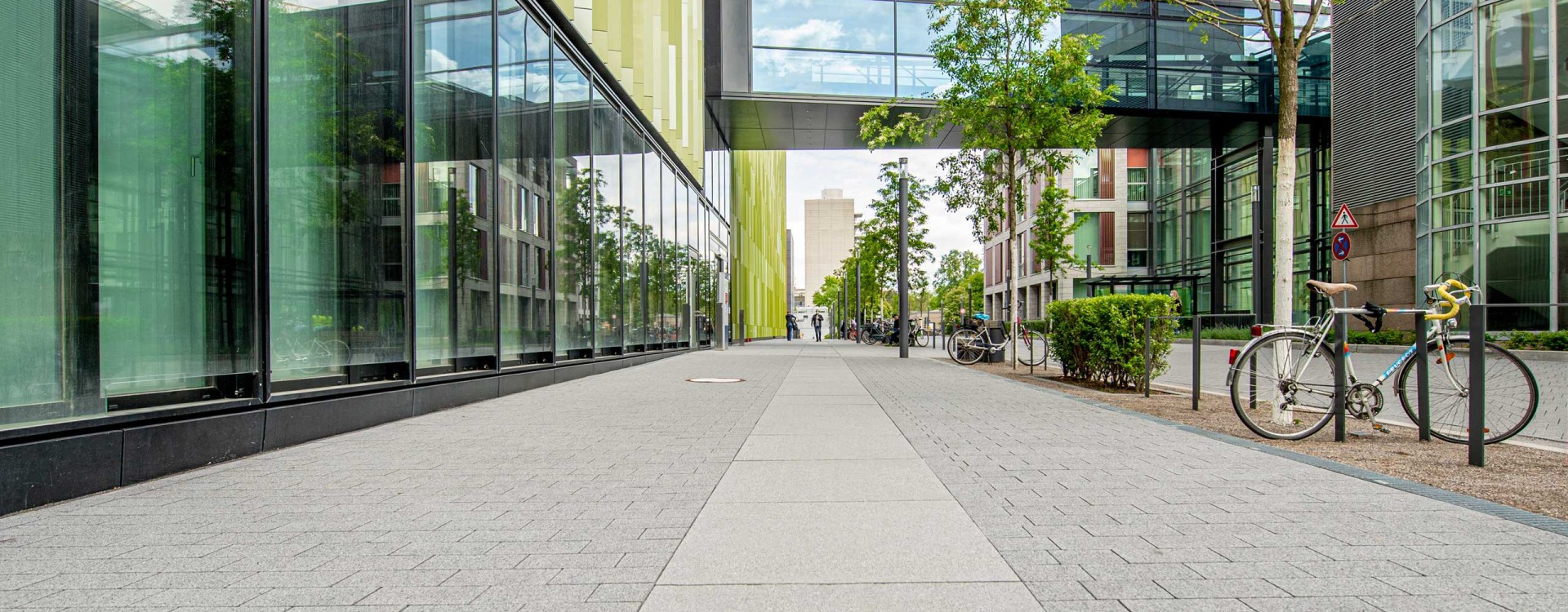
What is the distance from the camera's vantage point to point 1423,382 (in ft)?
17.8

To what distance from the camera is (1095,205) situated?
47.2 metres

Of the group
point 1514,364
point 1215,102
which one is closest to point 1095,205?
point 1215,102

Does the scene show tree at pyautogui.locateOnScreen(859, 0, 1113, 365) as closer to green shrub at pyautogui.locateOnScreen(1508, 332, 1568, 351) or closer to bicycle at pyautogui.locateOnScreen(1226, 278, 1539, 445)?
bicycle at pyautogui.locateOnScreen(1226, 278, 1539, 445)

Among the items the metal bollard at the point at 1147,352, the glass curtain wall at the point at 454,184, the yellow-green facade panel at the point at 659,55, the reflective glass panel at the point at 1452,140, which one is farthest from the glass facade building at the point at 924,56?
the glass curtain wall at the point at 454,184

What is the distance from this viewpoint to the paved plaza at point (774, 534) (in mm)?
2588

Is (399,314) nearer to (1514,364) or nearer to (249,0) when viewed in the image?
(249,0)

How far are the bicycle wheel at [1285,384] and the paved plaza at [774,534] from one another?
64 centimetres

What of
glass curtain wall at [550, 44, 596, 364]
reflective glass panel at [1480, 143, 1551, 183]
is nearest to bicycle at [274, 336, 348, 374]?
glass curtain wall at [550, 44, 596, 364]

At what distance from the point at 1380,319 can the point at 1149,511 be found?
3.34m

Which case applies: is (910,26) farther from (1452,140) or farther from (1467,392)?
(1467,392)

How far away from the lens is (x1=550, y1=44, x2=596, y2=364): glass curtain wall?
11422 mm

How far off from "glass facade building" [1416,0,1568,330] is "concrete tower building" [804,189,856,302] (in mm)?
139665

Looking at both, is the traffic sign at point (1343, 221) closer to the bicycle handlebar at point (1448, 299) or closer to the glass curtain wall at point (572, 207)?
the bicycle handlebar at point (1448, 299)

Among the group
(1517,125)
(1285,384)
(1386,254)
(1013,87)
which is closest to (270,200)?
(1285,384)
